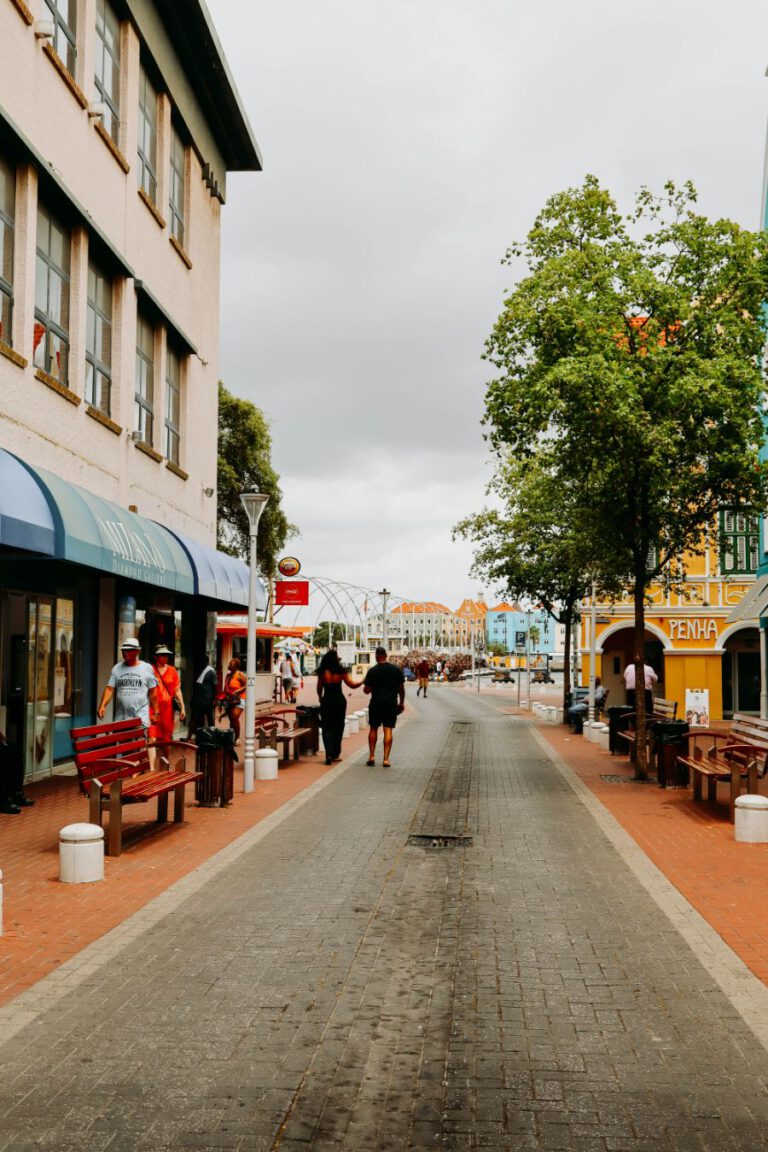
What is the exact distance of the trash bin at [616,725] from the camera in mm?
20875

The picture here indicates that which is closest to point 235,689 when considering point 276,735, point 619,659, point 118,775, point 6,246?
point 276,735

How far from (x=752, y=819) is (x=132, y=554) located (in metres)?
8.97

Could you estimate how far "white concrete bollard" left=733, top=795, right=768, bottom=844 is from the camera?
1082cm

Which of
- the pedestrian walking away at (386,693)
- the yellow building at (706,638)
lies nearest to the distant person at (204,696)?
the pedestrian walking away at (386,693)

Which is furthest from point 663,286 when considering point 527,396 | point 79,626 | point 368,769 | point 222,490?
point 222,490

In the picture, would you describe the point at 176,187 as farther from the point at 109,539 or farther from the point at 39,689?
the point at 39,689

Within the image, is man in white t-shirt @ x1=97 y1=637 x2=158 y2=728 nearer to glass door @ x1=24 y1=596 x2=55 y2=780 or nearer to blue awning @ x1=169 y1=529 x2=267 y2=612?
glass door @ x1=24 y1=596 x2=55 y2=780

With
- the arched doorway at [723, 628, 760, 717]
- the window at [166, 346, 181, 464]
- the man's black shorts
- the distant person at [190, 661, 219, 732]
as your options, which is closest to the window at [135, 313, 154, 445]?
the window at [166, 346, 181, 464]

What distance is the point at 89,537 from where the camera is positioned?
546 inches

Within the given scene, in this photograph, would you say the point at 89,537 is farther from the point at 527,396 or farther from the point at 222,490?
the point at 222,490

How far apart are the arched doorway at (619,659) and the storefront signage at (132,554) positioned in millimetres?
28733

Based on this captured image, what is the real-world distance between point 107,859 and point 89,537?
5.19 m

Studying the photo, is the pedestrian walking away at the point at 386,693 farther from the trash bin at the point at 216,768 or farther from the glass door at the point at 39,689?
the trash bin at the point at 216,768

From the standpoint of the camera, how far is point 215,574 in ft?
73.8
